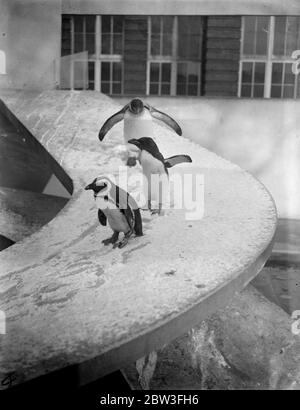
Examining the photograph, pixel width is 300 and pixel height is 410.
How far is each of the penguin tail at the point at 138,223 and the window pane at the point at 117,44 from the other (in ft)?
18.5

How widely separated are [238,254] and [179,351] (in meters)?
1.60

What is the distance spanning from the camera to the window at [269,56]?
768 cm

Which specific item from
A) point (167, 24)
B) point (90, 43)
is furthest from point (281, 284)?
point (90, 43)

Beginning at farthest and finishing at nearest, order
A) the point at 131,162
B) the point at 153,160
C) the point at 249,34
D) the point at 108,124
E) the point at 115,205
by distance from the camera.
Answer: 1. the point at 249,34
2. the point at 108,124
3. the point at 131,162
4. the point at 153,160
5. the point at 115,205

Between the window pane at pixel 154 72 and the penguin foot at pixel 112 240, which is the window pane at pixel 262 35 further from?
the penguin foot at pixel 112 240

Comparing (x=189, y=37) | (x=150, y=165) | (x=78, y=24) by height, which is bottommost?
(x=150, y=165)

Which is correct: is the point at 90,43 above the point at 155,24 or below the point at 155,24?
below

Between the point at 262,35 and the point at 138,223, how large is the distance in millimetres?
5709

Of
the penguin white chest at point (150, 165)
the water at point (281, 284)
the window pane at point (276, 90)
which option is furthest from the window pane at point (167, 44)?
the penguin white chest at point (150, 165)

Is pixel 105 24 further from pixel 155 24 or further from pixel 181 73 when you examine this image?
pixel 181 73

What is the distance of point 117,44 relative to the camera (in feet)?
26.5

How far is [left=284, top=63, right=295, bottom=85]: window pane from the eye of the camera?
314 inches

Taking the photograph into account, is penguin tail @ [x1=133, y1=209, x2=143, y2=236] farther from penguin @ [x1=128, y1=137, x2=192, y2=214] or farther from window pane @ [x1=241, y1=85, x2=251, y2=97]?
window pane @ [x1=241, y1=85, x2=251, y2=97]

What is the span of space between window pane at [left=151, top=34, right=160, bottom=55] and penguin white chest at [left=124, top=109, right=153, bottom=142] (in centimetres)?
397
